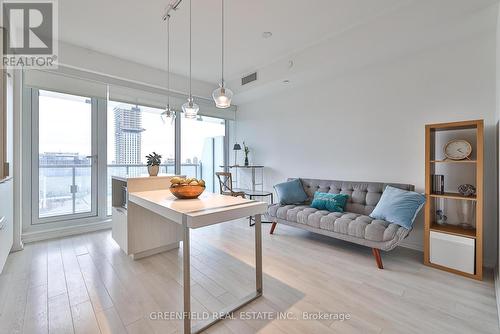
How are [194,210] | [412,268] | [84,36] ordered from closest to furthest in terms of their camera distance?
[194,210]
[412,268]
[84,36]

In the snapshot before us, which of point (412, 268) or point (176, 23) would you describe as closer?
point (412, 268)

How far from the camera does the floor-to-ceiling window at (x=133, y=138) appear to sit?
3801mm

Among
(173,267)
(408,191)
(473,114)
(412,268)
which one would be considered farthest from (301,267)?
(473,114)

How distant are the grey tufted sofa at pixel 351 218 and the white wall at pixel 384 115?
0.89ft

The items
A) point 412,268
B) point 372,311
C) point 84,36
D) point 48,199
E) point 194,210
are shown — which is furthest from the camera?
point 48,199

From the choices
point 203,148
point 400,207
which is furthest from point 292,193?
point 203,148

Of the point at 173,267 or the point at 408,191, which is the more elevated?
the point at 408,191

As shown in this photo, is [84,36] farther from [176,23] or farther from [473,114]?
[473,114]

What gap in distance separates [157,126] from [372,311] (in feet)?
13.7

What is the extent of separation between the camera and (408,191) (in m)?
2.56

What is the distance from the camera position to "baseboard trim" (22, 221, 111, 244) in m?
3.03

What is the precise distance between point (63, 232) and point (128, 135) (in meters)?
1.75

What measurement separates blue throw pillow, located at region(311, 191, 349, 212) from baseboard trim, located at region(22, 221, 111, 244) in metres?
3.35

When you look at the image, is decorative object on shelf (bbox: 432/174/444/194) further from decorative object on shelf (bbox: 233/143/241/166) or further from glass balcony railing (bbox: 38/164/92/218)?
glass balcony railing (bbox: 38/164/92/218)
